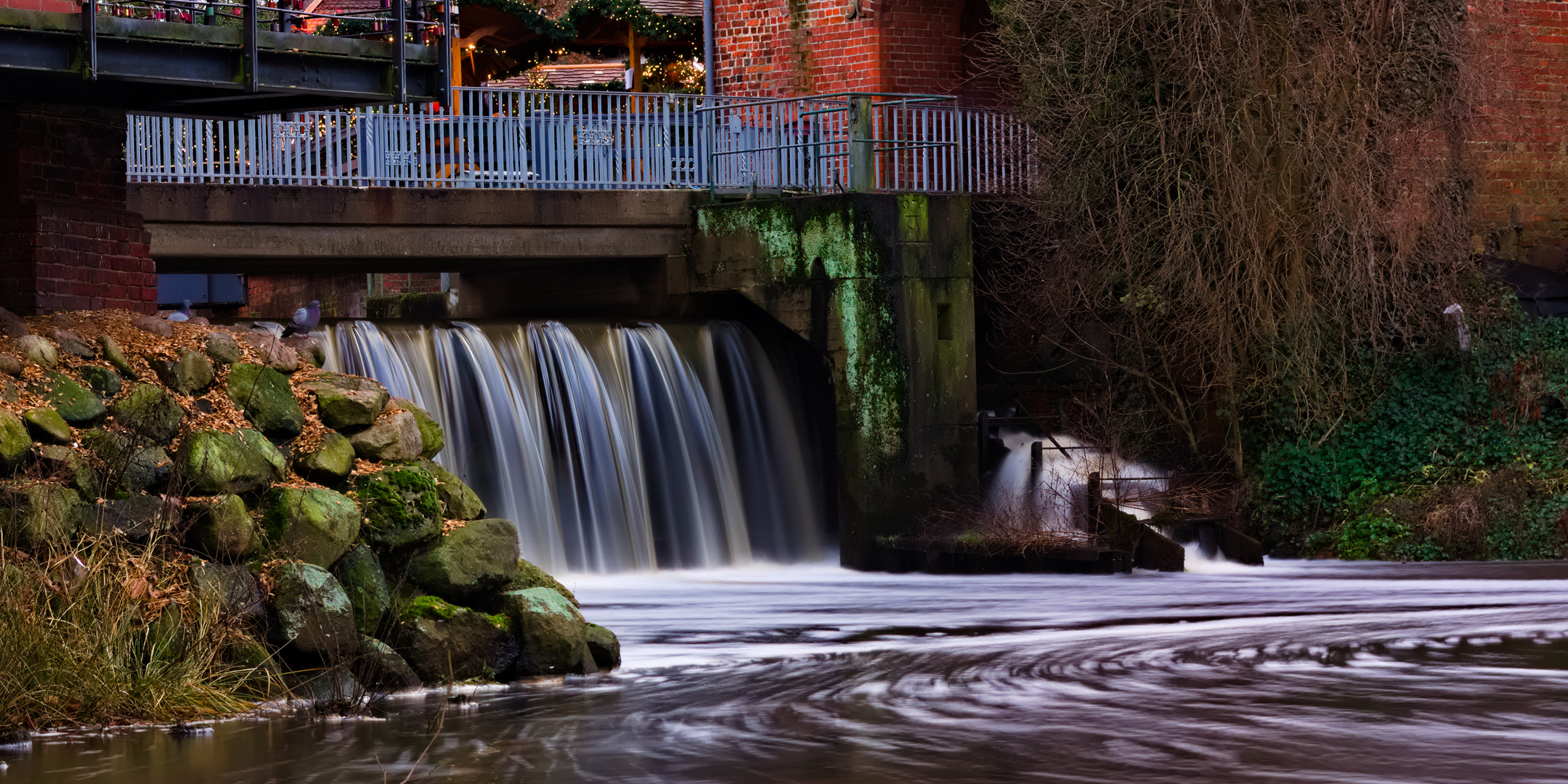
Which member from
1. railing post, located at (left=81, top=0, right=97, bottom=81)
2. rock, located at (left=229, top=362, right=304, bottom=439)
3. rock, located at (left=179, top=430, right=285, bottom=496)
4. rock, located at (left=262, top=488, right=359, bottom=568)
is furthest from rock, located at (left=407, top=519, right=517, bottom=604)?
railing post, located at (left=81, top=0, right=97, bottom=81)

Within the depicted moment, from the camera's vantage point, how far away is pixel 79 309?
14.0 meters

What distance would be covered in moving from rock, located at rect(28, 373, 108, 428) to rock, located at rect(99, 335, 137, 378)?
22.7 inches

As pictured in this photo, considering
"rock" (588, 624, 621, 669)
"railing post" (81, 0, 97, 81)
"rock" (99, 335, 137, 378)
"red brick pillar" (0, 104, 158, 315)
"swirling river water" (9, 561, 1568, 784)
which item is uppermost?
"railing post" (81, 0, 97, 81)

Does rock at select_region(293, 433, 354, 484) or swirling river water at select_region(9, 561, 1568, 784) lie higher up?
rock at select_region(293, 433, 354, 484)

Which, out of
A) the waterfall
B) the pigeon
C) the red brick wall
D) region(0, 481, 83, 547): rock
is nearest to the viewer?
region(0, 481, 83, 547): rock

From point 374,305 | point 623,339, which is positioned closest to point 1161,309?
point 623,339

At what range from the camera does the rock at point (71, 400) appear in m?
11.7

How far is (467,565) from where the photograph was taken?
1202cm

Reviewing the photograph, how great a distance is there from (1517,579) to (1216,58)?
6628 mm

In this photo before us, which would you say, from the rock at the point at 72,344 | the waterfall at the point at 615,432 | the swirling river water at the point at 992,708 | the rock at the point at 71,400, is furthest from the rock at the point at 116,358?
the waterfall at the point at 615,432

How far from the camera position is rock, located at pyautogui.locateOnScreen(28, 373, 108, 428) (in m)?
11.7

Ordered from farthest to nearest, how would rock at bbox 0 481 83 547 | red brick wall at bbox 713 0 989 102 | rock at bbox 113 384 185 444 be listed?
red brick wall at bbox 713 0 989 102
rock at bbox 113 384 185 444
rock at bbox 0 481 83 547

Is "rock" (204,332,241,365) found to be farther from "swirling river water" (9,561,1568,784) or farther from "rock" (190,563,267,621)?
"swirling river water" (9,561,1568,784)

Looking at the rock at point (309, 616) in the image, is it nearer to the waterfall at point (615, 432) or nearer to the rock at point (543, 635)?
the rock at point (543, 635)
